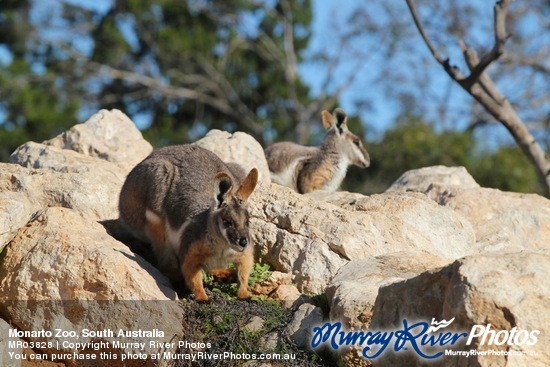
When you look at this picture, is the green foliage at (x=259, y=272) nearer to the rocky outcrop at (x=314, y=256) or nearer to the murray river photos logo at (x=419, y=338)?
the rocky outcrop at (x=314, y=256)

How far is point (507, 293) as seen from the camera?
21.7ft

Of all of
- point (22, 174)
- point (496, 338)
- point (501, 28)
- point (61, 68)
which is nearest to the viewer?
point (496, 338)

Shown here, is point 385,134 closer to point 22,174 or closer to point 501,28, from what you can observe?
point 501,28

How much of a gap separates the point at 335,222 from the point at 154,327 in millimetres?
2298

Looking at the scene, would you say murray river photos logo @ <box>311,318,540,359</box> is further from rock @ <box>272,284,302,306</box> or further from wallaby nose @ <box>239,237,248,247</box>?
wallaby nose @ <box>239,237,248,247</box>

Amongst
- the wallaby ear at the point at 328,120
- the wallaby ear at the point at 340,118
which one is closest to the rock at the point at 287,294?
the wallaby ear at the point at 340,118

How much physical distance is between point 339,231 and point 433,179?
309 cm

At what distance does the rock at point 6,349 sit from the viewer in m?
7.99

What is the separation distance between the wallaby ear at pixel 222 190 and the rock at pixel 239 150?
103 inches

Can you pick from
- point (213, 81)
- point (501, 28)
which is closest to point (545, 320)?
point (501, 28)

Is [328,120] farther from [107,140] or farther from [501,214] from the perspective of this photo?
[501,214]

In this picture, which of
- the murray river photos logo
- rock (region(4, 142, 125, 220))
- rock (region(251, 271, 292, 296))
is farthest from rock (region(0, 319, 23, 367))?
the murray river photos logo

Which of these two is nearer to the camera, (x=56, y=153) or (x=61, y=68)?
(x=56, y=153)

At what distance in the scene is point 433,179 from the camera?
1216cm
